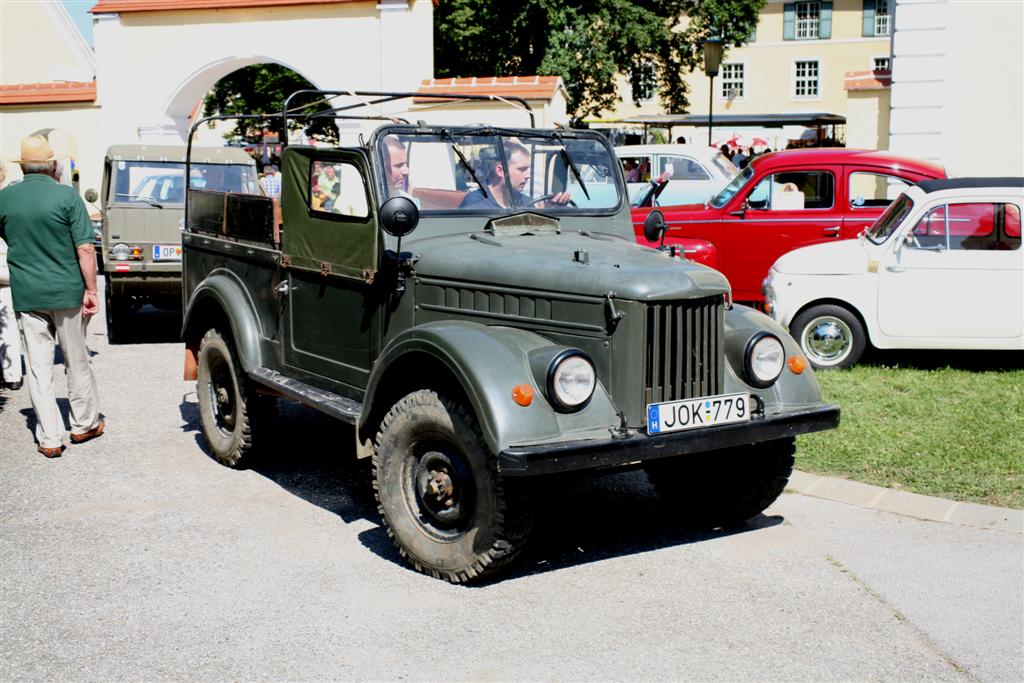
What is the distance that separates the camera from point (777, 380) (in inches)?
222

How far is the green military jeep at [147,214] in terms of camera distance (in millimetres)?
12352

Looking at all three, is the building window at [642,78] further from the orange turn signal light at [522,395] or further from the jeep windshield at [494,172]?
the orange turn signal light at [522,395]

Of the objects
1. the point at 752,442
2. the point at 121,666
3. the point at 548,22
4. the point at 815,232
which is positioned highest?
the point at 548,22

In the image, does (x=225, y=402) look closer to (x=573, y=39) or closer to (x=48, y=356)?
(x=48, y=356)

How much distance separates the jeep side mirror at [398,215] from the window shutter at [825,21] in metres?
51.0

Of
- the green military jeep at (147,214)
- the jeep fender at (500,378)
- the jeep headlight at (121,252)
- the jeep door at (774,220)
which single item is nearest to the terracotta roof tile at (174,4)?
the green military jeep at (147,214)

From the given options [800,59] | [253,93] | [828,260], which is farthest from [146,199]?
[800,59]

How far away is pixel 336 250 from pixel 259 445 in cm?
156

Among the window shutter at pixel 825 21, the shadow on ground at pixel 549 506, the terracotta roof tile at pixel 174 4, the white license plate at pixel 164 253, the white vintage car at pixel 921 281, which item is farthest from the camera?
the window shutter at pixel 825 21

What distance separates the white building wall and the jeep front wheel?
13475 millimetres

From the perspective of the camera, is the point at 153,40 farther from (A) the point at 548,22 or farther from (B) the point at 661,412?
(B) the point at 661,412

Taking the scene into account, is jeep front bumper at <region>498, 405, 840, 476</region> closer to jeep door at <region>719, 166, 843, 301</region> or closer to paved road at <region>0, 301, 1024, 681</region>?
paved road at <region>0, 301, 1024, 681</region>

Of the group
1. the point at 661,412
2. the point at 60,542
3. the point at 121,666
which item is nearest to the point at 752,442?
the point at 661,412

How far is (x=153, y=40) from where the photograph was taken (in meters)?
20.3
